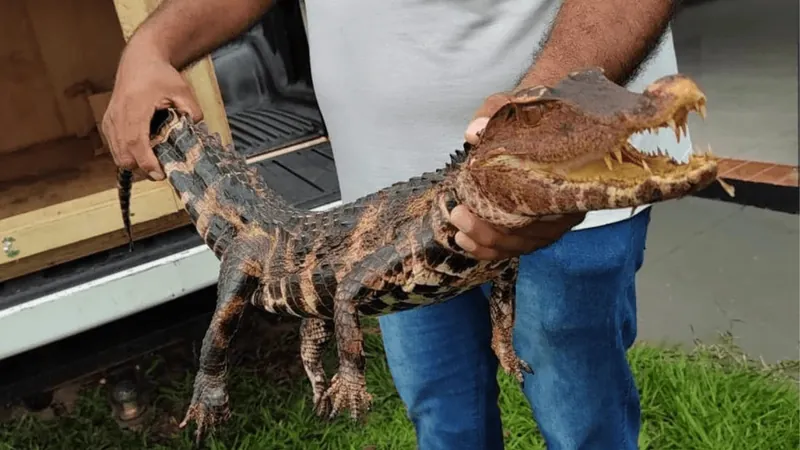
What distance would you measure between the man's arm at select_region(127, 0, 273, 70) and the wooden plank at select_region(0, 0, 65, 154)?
1253 millimetres

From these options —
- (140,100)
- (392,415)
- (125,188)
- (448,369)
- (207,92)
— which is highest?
(140,100)

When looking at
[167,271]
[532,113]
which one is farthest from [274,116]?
[532,113]

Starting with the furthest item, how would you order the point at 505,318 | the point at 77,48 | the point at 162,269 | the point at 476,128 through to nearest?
the point at 77,48
the point at 162,269
the point at 505,318
the point at 476,128

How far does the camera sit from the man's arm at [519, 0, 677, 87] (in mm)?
953

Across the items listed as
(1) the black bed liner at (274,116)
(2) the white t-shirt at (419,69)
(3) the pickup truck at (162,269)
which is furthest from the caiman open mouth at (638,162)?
(1) the black bed liner at (274,116)

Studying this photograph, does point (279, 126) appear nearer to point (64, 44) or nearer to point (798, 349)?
point (64, 44)

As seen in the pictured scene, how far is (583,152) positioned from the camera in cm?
74

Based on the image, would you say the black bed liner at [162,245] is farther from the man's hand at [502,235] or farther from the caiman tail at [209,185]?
the man's hand at [502,235]

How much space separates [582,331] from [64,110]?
1900 mm

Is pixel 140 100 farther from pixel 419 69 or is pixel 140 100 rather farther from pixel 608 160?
pixel 608 160

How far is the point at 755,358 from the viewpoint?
8.34 ft

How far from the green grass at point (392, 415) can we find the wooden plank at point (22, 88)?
851 mm

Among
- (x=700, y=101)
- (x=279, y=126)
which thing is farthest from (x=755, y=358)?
(x=700, y=101)

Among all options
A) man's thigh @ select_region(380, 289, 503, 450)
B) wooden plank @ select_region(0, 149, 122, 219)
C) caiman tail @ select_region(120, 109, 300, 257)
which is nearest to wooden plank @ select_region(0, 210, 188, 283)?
wooden plank @ select_region(0, 149, 122, 219)
